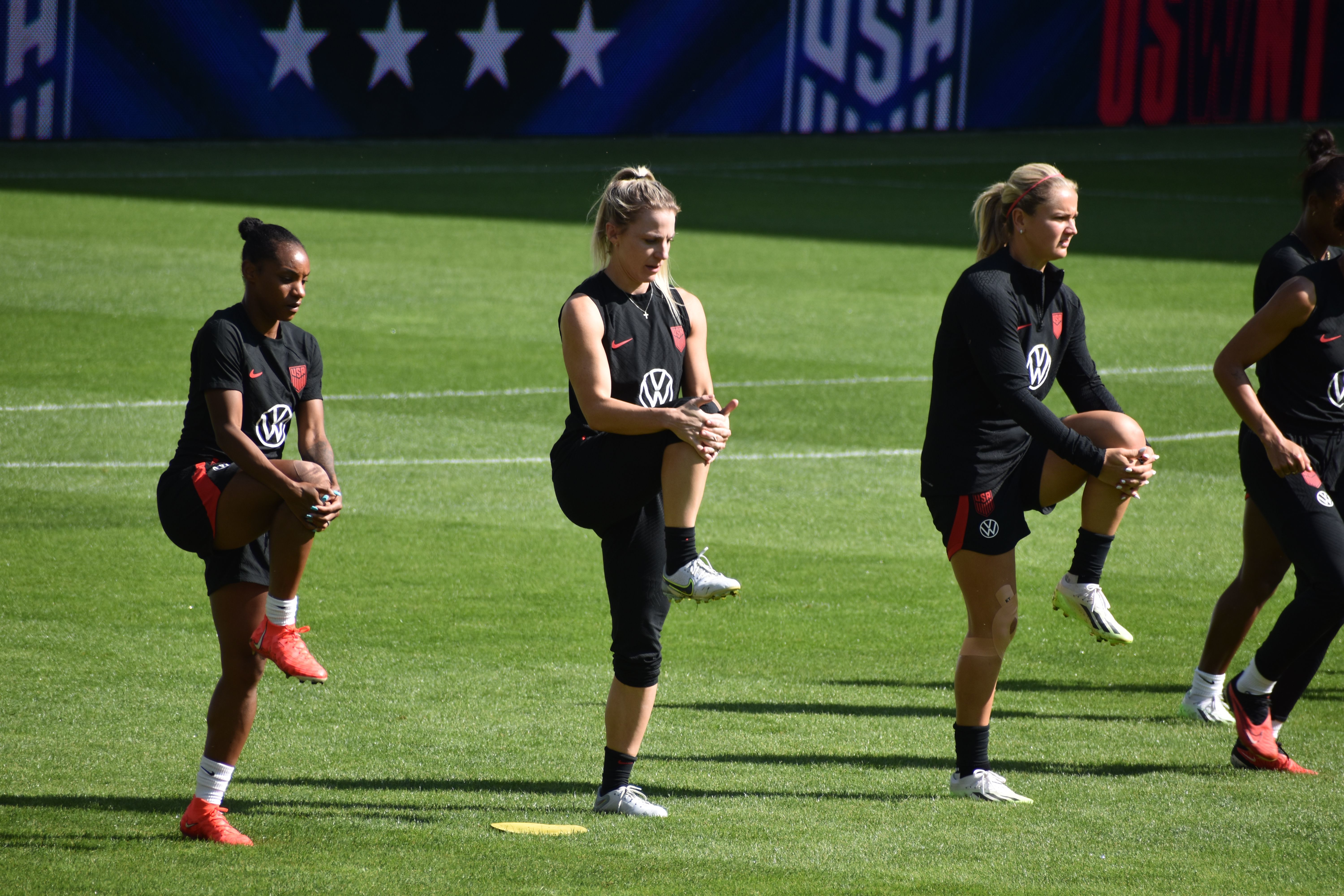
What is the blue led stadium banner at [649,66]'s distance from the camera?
30.7 metres

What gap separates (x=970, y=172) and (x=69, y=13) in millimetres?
16929

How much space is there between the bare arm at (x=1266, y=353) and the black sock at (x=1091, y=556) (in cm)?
76

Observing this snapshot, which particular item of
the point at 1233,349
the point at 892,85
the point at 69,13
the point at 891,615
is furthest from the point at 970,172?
the point at 1233,349

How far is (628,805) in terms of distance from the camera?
19.0 ft

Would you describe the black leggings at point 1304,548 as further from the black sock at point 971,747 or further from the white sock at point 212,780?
the white sock at point 212,780

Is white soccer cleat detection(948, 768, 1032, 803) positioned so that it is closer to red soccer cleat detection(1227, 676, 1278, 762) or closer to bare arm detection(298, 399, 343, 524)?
red soccer cleat detection(1227, 676, 1278, 762)

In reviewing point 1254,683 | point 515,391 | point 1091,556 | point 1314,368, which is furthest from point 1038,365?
point 515,391

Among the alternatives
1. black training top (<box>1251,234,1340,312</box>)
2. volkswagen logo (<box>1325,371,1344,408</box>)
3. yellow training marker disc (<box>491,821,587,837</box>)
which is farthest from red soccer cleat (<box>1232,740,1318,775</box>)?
yellow training marker disc (<box>491,821,587,837</box>)

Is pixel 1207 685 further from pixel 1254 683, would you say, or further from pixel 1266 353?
pixel 1266 353

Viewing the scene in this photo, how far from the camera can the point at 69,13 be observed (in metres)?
29.8

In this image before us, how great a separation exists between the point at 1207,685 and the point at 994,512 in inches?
84.8

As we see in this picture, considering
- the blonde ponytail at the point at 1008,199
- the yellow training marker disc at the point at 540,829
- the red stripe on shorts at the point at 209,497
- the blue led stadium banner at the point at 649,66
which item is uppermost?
the blue led stadium banner at the point at 649,66

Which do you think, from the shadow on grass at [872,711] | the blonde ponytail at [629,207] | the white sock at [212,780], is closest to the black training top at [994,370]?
the blonde ponytail at [629,207]

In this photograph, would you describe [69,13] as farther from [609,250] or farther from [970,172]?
[609,250]
